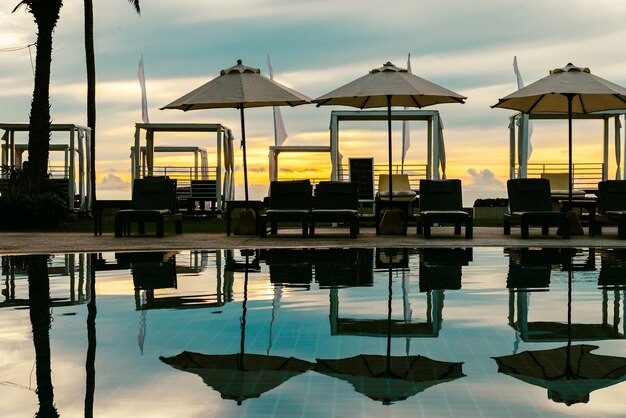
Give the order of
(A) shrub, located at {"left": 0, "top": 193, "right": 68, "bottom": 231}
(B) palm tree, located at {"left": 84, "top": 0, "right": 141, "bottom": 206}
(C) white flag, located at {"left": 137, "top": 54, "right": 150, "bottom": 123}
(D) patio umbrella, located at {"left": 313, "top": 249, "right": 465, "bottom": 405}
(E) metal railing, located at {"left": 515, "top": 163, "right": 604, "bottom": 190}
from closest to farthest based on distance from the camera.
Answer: (D) patio umbrella, located at {"left": 313, "top": 249, "right": 465, "bottom": 405} → (A) shrub, located at {"left": 0, "top": 193, "right": 68, "bottom": 231} → (E) metal railing, located at {"left": 515, "top": 163, "right": 604, "bottom": 190} → (B) palm tree, located at {"left": 84, "top": 0, "right": 141, "bottom": 206} → (C) white flag, located at {"left": 137, "top": 54, "right": 150, "bottom": 123}

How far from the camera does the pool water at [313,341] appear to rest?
3762 mm

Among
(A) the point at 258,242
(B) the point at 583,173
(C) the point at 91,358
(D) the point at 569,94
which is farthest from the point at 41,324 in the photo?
(B) the point at 583,173

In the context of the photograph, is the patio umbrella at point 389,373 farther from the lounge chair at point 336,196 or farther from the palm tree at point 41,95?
the palm tree at point 41,95

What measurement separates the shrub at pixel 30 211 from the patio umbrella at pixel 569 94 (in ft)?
29.6

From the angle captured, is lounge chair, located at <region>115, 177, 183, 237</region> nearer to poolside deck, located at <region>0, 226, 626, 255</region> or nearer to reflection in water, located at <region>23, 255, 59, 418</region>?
poolside deck, located at <region>0, 226, 626, 255</region>

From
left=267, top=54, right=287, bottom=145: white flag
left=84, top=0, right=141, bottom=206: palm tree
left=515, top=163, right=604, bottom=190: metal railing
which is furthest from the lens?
left=267, top=54, right=287, bottom=145: white flag

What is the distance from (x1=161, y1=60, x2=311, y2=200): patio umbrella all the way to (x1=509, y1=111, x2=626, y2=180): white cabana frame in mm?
5899

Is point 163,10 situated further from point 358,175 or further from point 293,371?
point 293,371

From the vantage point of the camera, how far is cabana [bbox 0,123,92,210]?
73.6 feet

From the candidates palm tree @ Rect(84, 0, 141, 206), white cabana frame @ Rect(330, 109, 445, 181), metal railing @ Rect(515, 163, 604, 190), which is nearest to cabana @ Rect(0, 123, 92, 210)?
palm tree @ Rect(84, 0, 141, 206)

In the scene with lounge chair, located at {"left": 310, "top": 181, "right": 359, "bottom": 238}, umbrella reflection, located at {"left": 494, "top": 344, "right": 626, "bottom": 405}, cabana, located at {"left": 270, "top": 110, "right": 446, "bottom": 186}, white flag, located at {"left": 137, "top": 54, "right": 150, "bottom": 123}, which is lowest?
umbrella reflection, located at {"left": 494, "top": 344, "right": 626, "bottom": 405}

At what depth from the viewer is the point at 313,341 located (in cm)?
508

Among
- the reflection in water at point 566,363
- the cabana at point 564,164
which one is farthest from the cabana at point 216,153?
the reflection in water at point 566,363

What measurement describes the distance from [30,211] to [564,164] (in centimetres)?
1203
